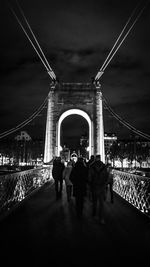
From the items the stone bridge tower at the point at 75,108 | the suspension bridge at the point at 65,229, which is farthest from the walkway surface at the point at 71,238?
the stone bridge tower at the point at 75,108

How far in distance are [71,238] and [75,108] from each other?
2084cm

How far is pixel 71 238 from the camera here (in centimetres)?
427

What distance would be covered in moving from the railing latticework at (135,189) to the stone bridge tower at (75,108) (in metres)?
13.0

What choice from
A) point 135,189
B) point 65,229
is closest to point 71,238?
point 65,229

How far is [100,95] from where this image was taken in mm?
24750

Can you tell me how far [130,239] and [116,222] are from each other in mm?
1132

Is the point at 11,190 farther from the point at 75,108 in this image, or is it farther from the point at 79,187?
the point at 75,108

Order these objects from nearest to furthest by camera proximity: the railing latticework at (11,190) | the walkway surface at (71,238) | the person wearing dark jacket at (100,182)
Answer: the walkway surface at (71,238)
the person wearing dark jacket at (100,182)
the railing latticework at (11,190)

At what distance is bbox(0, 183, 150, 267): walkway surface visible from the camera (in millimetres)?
3410

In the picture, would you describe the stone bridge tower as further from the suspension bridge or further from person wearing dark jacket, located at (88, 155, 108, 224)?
person wearing dark jacket, located at (88, 155, 108, 224)

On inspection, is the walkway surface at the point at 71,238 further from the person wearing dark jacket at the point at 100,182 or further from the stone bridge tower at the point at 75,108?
the stone bridge tower at the point at 75,108

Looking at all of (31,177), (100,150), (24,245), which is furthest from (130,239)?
(100,150)

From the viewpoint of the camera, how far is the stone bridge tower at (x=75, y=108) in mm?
23438

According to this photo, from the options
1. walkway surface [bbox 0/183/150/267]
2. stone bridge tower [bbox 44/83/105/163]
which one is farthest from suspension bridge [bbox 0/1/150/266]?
stone bridge tower [bbox 44/83/105/163]
